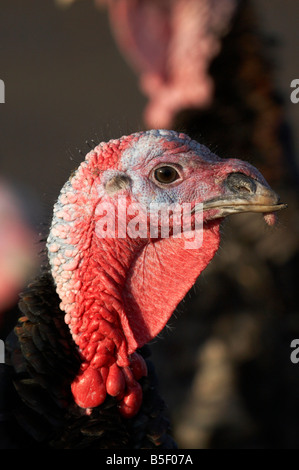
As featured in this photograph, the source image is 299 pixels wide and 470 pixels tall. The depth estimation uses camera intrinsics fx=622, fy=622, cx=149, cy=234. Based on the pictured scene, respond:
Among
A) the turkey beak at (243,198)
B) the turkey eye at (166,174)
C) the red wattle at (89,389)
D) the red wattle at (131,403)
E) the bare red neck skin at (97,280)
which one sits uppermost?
the turkey eye at (166,174)

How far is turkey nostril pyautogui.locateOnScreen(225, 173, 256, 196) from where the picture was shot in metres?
1.88

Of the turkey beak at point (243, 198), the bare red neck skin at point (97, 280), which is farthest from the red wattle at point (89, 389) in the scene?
the turkey beak at point (243, 198)

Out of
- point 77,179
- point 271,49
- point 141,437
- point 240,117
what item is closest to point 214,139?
point 240,117

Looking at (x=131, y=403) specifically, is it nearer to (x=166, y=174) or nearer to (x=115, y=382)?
(x=115, y=382)

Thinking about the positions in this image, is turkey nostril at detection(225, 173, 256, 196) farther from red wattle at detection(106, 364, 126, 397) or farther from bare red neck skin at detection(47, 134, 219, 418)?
red wattle at detection(106, 364, 126, 397)

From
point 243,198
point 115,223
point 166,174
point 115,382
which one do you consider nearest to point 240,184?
point 243,198

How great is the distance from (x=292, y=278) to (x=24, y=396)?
2380 mm

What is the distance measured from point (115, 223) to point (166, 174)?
0.23m

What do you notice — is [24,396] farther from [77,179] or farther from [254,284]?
[254,284]

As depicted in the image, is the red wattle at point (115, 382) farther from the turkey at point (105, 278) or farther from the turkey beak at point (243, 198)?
the turkey beak at point (243, 198)

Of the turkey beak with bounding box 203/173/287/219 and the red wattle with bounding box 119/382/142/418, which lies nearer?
the turkey beak with bounding box 203/173/287/219

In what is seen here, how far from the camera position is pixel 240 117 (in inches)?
157

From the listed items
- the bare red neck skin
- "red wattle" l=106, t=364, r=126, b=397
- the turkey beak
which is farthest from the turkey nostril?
"red wattle" l=106, t=364, r=126, b=397

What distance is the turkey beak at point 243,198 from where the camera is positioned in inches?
73.5
